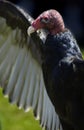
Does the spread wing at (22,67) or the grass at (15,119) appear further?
the grass at (15,119)

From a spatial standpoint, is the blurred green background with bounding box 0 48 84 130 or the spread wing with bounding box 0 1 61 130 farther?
the blurred green background with bounding box 0 48 84 130

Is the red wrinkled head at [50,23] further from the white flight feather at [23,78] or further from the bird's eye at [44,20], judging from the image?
the white flight feather at [23,78]

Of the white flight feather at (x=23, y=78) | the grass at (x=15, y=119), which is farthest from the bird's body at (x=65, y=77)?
the grass at (x=15, y=119)

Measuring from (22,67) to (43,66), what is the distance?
836 millimetres

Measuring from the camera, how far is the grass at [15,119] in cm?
604

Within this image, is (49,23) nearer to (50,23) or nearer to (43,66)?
(50,23)

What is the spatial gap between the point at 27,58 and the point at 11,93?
0.90ft

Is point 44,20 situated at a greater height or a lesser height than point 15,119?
greater

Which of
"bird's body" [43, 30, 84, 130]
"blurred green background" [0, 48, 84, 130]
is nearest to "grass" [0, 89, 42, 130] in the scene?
"blurred green background" [0, 48, 84, 130]

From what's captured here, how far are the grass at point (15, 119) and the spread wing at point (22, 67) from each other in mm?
756

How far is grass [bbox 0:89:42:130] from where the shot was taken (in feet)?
19.8

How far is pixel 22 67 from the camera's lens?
5.12 metres

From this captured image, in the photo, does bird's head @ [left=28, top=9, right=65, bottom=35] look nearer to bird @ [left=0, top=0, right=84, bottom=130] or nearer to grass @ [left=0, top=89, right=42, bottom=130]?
bird @ [left=0, top=0, right=84, bottom=130]

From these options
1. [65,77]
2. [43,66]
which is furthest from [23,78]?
[65,77]
